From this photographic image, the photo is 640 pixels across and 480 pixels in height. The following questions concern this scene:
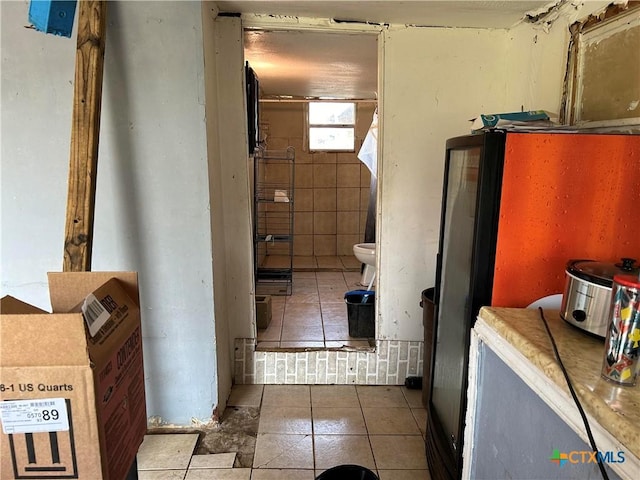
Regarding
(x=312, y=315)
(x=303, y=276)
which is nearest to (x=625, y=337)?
(x=312, y=315)

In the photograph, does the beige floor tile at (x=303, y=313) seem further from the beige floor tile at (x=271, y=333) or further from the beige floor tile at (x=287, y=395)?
the beige floor tile at (x=287, y=395)

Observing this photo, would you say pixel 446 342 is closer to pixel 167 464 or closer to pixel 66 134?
pixel 167 464

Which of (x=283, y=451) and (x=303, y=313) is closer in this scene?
(x=283, y=451)

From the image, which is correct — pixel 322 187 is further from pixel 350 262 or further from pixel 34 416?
pixel 34 416

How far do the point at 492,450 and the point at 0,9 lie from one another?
7.45 feet

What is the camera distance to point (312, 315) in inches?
127

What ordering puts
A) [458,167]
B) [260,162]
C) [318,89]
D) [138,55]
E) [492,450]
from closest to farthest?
A: [492,450] < [458,167] < [138,55] < [318,89] < [260,162]

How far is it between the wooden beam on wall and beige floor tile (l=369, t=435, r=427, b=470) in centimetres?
140

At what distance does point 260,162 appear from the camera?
4.56 meters

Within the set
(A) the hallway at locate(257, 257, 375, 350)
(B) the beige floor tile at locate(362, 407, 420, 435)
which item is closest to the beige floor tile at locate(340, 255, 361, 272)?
(A) the hallway at locate(257, 257, 375, 350)

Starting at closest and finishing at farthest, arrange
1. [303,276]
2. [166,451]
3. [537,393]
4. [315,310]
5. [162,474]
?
[537,393]
[162,474]
[166,451]
[315,310]
[303,276]

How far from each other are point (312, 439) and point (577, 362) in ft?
4.39

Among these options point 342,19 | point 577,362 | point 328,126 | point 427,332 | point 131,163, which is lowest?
point 427,332

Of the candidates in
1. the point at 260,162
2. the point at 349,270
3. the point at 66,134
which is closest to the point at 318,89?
the point at 260,162
